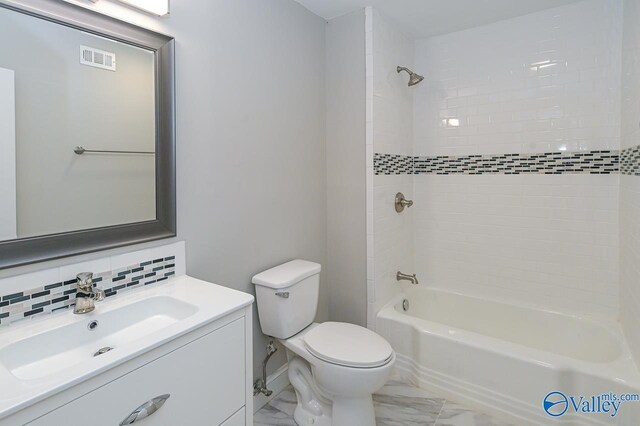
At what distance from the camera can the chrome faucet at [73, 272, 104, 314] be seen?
1187 mm

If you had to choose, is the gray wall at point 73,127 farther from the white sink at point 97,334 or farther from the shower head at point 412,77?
the shower head at point 412,77

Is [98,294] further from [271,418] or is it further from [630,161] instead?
[630,161]

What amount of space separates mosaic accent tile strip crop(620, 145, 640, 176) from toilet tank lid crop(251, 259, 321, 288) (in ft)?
5.72

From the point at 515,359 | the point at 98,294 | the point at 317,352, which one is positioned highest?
the point at 98,294

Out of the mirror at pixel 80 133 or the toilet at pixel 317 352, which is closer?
the mirror at pixel 80 133

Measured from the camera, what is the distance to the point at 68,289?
1215mm

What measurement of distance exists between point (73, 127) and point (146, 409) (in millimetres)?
982

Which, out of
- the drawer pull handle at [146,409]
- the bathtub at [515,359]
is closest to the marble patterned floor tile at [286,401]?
the bathtub at [515,359]

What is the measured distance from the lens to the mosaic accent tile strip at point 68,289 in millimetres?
1097

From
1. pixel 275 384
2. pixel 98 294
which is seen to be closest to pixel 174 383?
pixel 98 294

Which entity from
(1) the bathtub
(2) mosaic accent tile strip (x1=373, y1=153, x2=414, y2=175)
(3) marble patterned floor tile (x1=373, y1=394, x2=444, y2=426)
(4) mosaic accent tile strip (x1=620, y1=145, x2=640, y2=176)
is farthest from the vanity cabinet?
(4) mosaic accent tile strip (x1=620, y1=145, x2=640, y2=176)

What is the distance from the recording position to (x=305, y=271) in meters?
1.96

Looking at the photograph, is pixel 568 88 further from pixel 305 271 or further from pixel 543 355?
pixel 305 271

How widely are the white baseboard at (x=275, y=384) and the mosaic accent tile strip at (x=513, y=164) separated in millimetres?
1416
